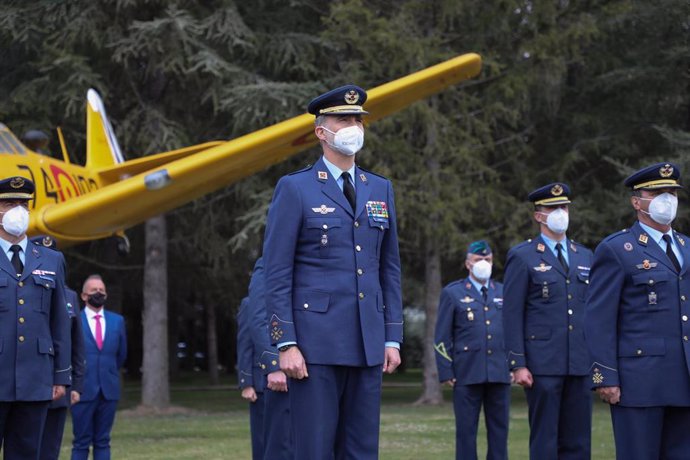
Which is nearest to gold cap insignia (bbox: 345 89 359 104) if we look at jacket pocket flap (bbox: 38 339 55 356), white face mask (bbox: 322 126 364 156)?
white face mask (bbox: 322 126 364 156)

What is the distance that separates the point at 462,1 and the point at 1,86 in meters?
8.87

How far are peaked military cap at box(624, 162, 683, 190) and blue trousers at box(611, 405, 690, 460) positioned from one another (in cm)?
117

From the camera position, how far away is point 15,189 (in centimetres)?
718

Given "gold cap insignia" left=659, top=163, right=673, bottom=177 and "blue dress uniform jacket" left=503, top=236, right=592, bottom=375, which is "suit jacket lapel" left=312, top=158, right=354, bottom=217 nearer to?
"gold cap insignia" left=659, top=163, right=673, bottom=177

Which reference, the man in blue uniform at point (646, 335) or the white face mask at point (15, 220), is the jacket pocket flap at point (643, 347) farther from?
the white face mask at point (15, 220)

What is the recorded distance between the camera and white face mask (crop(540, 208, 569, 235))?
8.54 m

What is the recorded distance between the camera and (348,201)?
568 centimetres

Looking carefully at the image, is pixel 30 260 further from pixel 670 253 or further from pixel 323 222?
pixel 670 253

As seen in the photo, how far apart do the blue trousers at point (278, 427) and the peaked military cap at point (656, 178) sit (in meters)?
2.94

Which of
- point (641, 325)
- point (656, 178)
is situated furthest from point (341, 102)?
point (641, 325)

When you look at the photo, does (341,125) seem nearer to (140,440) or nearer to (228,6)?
(140,440)

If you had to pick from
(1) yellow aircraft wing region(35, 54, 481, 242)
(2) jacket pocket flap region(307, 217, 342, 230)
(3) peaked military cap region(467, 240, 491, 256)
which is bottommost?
(2) jacket pocket flap region(307, 217, 342, 230)

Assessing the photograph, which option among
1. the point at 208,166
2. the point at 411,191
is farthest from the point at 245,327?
the point at 411,191

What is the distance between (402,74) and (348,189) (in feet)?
55.5
